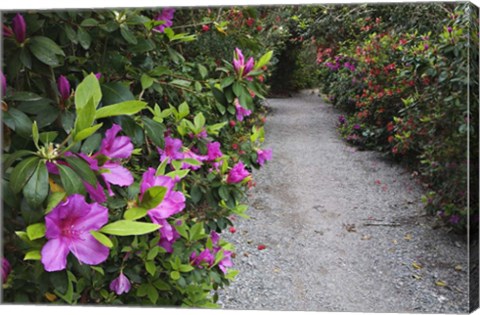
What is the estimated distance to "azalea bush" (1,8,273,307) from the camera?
0.80m

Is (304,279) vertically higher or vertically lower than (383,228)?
lower

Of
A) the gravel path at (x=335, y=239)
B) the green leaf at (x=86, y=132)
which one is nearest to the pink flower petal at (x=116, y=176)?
the green leaf at (x=86, y=132)

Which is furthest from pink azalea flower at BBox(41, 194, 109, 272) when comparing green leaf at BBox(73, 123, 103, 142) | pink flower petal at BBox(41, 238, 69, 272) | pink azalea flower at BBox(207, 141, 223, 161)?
pink azalea flower at BBox(207, 141, 223, 161)

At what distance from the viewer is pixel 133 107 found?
0.76m

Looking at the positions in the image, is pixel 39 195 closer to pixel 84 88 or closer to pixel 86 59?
pixel 84 88

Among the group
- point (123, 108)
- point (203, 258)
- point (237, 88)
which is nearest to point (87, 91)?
point (123, 108)

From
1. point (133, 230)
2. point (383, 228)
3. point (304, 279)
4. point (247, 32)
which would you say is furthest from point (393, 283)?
point (133, 230)

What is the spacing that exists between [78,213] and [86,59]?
1.42 feet

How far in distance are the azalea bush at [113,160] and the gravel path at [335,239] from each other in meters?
0.28

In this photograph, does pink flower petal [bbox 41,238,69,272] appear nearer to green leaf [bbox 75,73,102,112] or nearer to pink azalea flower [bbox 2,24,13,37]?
green leaf [bbox 75,73,102,112]

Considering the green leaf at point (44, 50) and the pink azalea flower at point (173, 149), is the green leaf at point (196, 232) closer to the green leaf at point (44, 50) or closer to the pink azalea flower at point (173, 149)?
the pink azalea flower at point (173, 149)

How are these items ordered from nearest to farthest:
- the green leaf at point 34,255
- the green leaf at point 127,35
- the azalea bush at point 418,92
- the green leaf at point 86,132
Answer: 1. the green leaf at point 86,132
2. the green leaf at point 34,255
3. the green leaf at point 127,35
4. the azalea bush at point 418,92

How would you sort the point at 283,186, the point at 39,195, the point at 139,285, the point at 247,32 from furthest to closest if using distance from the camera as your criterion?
1. the point at 283,186
2. the point at 247,32
3. the point at 139,285
4. the point at 39,195

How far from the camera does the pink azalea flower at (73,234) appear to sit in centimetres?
81
